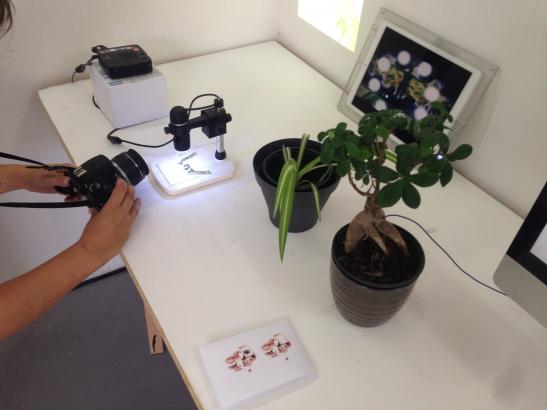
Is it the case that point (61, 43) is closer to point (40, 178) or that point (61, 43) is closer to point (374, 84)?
point (40, 178)

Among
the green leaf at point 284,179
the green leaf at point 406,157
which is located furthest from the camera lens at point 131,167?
the green leaf at point 406,157

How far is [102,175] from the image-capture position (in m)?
0.86

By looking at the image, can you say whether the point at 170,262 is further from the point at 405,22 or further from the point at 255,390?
the point at 405,22

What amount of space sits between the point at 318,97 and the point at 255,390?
0.82m

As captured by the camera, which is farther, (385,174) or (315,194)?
(315,194)

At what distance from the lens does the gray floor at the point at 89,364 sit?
1.36 metres

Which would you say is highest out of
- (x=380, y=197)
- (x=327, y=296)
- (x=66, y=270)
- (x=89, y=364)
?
(x=380, y=197)

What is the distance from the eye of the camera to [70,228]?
1.54m

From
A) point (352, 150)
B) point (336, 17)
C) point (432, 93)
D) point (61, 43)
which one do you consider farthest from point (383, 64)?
point (61, 43)

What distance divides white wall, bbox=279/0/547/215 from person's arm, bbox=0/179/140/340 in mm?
714

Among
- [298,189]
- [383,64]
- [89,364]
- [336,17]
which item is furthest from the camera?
[89,364]

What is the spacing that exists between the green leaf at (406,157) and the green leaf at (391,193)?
16 mm

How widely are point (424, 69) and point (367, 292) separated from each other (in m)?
0.57

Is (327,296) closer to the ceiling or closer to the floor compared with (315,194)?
closer to the floor
